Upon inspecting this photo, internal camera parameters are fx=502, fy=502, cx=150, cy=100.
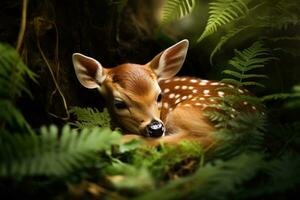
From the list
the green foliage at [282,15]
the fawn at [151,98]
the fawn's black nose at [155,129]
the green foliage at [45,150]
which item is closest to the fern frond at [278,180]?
the green foliage at [45,150]

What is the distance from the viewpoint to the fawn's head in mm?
3363

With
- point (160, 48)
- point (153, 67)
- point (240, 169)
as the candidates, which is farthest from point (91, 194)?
point (160, 48)

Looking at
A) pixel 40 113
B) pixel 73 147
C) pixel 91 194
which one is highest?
pixel 73 147

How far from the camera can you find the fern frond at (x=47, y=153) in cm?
205

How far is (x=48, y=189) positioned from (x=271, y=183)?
954mm

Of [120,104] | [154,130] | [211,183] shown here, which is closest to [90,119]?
[120,104]

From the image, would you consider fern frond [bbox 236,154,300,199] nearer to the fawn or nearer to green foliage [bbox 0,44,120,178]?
green foliage [bbox 0,44,120,178]

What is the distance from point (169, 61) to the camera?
3740 mm

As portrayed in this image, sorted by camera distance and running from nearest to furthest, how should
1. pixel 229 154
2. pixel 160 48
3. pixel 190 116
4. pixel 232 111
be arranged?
pixel 229 154
pixel 232 111
pixel 190 116
pixel 160 48

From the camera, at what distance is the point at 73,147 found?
2.16 m

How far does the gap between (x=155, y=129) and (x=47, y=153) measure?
4.01 ft

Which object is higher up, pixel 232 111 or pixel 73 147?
pixel 73 147

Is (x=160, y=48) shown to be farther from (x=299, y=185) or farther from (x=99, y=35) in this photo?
(x=299, y=185)

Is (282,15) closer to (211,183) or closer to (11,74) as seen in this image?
(211,183)
